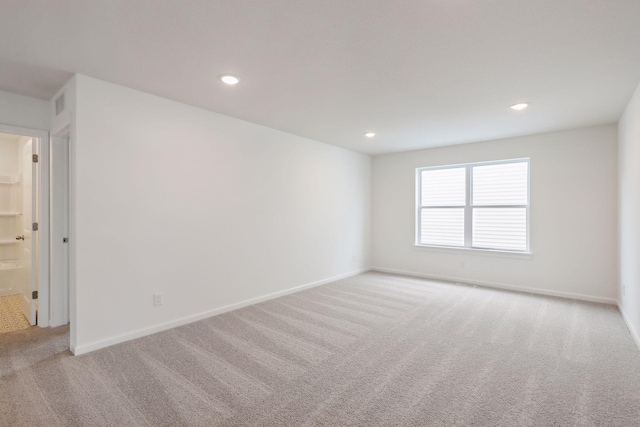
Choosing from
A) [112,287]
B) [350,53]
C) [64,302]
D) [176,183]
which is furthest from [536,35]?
[64,302]

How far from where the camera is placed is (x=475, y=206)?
209 inches

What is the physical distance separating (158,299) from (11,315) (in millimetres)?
2055

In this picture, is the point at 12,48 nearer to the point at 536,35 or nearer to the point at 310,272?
the point at 536,35

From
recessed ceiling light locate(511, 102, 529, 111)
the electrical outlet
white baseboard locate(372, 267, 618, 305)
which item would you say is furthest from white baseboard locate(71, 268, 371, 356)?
recessed ceiling light locate(511, 102, 529, 111)

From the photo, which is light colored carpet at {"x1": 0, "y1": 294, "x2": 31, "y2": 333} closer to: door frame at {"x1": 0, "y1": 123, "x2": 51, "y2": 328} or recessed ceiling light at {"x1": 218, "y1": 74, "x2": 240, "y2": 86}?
door frame at {"x1": 0, "y1": 123, "x2": 51, "y2": 328}

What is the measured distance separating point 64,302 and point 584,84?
5.67 metres

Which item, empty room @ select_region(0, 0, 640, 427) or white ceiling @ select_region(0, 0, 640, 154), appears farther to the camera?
empty room @ select_region(0, 0, 640, 427)

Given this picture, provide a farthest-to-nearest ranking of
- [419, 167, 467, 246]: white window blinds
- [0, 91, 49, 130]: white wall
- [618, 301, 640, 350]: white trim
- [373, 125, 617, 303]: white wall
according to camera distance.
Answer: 1. [419, 167, 467, 246]: white window blinds
2. [373, 125, 617, 303]: white wall
3. [0, 91, 49, 130]: white wall
4. [618, 301, 640, 350]: white trim

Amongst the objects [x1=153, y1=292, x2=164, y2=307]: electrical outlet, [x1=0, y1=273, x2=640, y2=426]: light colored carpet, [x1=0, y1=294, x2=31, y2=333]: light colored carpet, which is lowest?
[x1=0, y1=273, x2=640, y2=426]: light colored carpet

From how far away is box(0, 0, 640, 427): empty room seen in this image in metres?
1.97

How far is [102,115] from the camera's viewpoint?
2.83 metres

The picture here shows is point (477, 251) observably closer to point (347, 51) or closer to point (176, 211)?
point (347, 51)

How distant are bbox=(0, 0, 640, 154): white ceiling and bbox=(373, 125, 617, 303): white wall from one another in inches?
34.7

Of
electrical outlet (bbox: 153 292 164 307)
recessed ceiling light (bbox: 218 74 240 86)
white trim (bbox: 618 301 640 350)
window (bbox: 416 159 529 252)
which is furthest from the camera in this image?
window (bbox: 416 159 529 252)
